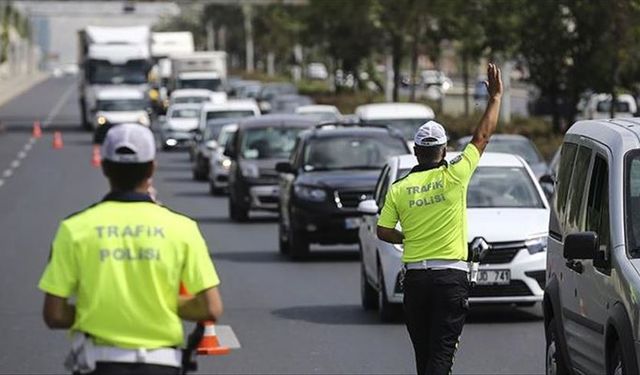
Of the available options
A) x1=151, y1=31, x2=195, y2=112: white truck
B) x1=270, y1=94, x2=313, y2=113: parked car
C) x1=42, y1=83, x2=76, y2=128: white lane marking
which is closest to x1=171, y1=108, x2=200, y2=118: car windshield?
x1=270, y1=94, x2=313, y2=113: parked car

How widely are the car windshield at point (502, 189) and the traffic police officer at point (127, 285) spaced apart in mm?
10033

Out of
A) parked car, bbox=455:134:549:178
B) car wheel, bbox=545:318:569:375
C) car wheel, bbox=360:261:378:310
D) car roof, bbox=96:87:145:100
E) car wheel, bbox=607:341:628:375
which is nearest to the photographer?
car wheel, bbox=607:341:628:375

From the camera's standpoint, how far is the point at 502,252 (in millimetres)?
15562

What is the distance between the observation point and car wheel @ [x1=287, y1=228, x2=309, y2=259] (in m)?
22.4

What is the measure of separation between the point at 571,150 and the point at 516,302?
4.66 m

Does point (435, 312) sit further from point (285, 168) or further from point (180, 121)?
point (180, 121)

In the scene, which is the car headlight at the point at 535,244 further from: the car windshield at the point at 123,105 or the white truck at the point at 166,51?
the white truck at the point at 166,51

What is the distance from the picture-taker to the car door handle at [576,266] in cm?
999

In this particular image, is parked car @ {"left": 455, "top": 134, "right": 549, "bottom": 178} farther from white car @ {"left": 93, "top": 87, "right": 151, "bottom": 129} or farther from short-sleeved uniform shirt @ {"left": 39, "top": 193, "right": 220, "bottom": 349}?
white car @ {"left": 93, "top": 87, "right": 151, "bottom": 129}

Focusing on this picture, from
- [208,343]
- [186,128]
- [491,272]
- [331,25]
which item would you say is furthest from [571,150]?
[331,25]

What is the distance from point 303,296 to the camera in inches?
720

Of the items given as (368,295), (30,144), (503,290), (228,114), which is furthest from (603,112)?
(503,290)

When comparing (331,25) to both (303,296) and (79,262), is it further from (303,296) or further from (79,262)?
(79,262)

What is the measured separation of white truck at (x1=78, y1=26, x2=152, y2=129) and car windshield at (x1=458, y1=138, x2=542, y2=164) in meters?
38.6
